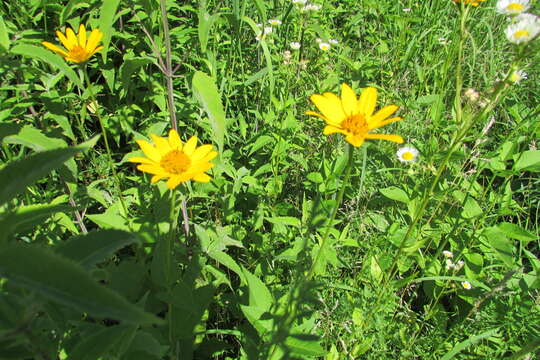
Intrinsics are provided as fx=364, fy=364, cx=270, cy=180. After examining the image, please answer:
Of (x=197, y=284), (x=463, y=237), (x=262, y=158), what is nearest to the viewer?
(x=197, y=284)

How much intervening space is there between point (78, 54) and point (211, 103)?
60 centimetres

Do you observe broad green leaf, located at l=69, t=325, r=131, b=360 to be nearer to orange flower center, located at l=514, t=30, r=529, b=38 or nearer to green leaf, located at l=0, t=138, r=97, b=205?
green leaf, located at l=0, t=138, r=97, b=205

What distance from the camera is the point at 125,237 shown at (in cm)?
64

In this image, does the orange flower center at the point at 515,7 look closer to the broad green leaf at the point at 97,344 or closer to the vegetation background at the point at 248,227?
the vegetation background at the point at 248,227

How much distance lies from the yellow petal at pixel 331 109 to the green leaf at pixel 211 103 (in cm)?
30

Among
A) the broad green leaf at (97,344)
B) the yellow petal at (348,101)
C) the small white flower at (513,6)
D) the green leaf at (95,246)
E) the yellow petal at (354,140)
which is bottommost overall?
the broad green leaf at (97,344)

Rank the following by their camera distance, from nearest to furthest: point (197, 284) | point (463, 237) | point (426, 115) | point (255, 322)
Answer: point (255, 322) < point (197, 284) < point (463, 237) < point (426, 115)

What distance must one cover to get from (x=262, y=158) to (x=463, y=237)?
1070 mm

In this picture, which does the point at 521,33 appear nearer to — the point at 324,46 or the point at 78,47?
the point at 78,47

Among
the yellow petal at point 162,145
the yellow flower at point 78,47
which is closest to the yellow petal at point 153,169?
the yellow petal at point 162,145

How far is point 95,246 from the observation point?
0.63 metres

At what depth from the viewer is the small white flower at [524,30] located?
36.7 inches

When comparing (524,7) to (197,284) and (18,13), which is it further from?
(18,13)

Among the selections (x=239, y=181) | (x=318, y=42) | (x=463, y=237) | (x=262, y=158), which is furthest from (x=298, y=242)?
(x=318, y=42)
